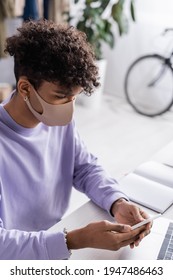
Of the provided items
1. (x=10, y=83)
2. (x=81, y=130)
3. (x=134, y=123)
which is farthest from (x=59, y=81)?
(x=10, y=83)

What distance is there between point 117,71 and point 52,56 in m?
3.06

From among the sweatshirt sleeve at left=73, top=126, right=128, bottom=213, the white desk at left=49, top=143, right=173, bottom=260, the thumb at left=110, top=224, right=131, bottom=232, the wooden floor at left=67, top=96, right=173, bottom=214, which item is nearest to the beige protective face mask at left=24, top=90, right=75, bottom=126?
the sweatshirt sleeve at left=73, top=126, right=128, bottom=213

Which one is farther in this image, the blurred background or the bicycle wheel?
the bicycle wheel

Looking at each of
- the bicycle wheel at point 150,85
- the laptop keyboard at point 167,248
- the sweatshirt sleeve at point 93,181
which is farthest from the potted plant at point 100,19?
the laptop keyboard at point 167,248

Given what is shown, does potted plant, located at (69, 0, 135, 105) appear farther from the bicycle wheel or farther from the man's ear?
the man's ear

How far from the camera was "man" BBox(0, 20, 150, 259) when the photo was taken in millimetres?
838

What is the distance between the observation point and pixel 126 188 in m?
1.12

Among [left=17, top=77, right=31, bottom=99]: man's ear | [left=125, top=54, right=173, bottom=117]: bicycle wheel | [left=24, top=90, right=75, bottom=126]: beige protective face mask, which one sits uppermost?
[left=17, top=77, right=31, bottom=99]: man's ear

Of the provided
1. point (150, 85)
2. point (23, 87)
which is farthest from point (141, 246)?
point (150, 85)

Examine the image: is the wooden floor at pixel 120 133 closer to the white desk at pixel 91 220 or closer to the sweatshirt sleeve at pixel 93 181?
the sweatshirt sleeve at pixel 93 181

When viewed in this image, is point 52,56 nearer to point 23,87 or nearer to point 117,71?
point 23,87

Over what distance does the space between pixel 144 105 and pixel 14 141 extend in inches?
112

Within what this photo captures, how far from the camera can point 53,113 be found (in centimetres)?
103

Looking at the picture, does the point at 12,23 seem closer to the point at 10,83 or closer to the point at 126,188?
the point at 10,83
